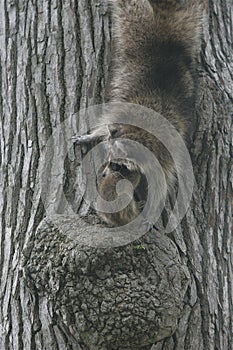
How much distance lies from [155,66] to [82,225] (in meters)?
0.89

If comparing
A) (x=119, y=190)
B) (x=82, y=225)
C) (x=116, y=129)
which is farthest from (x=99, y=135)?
(x=82, y=225)

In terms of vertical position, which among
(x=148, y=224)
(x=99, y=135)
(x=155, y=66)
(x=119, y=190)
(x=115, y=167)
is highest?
(x=155, y=66)

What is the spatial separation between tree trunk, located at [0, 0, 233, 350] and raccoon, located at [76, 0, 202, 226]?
Result: 7 cm

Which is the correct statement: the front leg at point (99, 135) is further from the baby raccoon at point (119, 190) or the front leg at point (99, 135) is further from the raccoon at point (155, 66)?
the baby raccoon at point (119, 190)

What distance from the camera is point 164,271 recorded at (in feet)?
8.11

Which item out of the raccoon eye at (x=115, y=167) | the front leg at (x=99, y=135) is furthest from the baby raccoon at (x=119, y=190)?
the front leg at (x=99, y=135)

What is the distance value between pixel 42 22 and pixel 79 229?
3.43 ft

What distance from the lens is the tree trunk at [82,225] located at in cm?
239

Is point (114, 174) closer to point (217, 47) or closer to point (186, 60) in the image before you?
point (186, 60)

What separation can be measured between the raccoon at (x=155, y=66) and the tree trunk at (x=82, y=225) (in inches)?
2.6

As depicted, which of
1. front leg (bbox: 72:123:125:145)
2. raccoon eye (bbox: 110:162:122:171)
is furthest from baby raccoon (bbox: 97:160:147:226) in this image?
front leg (bbox: 72:123:125:145)

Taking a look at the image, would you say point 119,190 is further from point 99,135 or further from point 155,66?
point 155,66

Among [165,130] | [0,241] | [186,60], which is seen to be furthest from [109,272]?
[186,60]

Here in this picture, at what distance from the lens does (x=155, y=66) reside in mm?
2908
